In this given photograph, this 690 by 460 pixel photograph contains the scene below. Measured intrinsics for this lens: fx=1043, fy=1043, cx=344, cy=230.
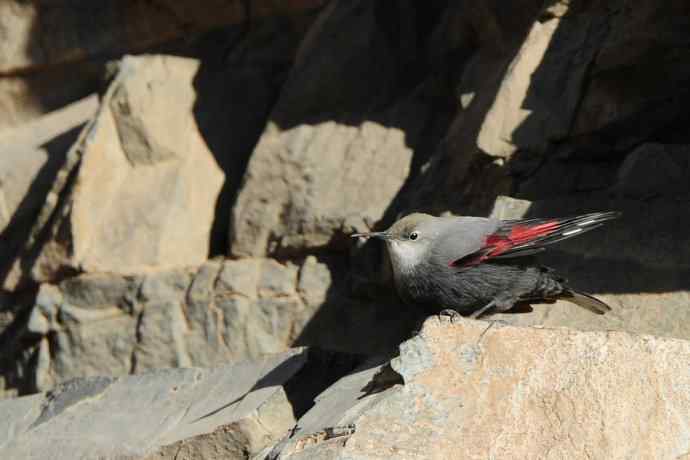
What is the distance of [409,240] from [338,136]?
267 cm

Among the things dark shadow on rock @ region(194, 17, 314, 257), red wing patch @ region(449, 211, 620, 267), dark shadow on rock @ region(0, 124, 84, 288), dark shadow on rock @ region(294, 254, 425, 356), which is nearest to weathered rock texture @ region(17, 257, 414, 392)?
dark shadow on rock @ region(294, 254, 425, 356)

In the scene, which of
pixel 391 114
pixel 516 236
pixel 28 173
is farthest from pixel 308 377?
pixel 28 173

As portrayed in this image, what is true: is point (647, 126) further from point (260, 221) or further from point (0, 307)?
point (0, 307)

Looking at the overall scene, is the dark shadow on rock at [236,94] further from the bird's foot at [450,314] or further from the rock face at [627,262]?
the bird's foot at [450,314]

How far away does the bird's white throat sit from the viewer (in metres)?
4.51

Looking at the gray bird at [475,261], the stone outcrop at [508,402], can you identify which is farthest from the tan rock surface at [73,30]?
the stone outcrop at [508,402]

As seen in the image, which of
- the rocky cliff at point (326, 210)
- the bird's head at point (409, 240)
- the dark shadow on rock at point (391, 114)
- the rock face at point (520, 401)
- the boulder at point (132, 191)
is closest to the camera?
the rock face at point (520, 401)

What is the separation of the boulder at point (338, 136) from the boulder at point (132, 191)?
45cm

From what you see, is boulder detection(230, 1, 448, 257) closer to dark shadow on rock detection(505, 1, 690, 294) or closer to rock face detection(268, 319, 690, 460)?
dark shadow on rock detection(505, 1, 690, 294)

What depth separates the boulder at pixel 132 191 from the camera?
7.14 meters

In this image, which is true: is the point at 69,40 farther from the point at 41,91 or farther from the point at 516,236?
the point at 516,236

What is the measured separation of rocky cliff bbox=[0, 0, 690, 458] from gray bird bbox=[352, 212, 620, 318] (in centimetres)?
18

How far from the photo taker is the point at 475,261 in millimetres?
4434

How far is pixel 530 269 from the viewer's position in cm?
459
